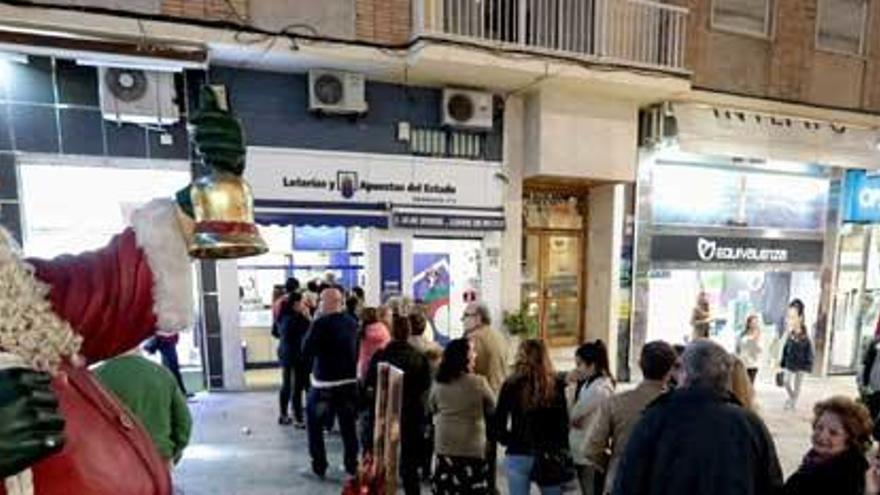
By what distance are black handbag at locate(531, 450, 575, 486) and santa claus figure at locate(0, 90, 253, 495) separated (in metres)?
2.96

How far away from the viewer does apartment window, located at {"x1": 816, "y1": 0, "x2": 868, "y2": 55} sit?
11.0m

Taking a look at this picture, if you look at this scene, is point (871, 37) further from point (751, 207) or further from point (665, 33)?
point (665, 33)

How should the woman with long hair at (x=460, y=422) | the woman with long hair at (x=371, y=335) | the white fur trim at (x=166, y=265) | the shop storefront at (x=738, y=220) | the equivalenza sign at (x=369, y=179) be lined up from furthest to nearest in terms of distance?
1. the shop storefront at (x=738, y=220)
2. the equivalenza sign at (x=369, y=179)
3. the woman with long hair at (x=371, y=335)
4. the woman with long hair at (x=460, y=422)
5. the white fur trim at (x=166, y=265)

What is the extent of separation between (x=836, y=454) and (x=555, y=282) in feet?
24.7

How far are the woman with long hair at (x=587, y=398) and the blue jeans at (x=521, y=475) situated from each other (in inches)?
8.9

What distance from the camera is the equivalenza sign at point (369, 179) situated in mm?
8047

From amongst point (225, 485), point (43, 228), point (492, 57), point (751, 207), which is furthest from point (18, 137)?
point (751, 207)

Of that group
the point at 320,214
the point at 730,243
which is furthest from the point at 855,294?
the point at 320,214

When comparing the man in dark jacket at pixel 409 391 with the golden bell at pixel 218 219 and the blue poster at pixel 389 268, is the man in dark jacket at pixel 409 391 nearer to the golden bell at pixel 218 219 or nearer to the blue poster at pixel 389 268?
the golden bell at pixel 218 219

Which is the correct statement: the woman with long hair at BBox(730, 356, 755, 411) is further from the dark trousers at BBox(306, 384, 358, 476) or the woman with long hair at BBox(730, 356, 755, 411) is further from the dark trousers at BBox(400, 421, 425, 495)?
the dark trousers at BBox(306, 384, 358, 476)

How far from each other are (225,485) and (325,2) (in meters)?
5.72

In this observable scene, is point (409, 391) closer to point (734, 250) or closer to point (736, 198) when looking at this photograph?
point (734, 250)

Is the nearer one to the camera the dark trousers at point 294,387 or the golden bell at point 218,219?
the golden bell at point 218,219

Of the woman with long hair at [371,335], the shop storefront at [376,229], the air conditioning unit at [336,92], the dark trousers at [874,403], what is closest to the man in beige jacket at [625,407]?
the woman with long hair at [371,335]
